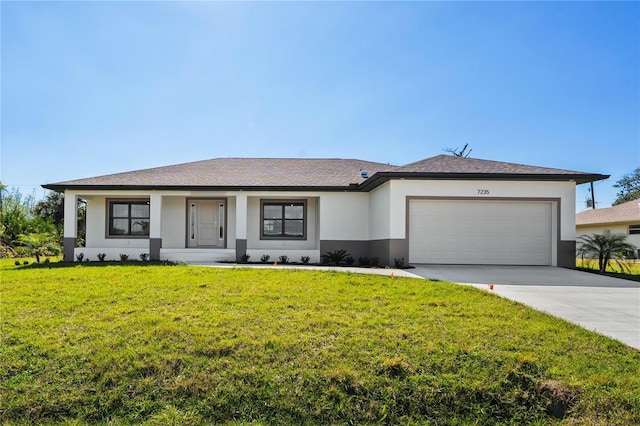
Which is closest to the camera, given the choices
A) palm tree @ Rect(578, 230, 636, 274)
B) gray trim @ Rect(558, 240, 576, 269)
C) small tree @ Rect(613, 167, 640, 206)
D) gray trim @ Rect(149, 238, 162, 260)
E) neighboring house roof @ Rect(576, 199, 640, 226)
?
palm tree @ Rect(578, 230, 636, 274)

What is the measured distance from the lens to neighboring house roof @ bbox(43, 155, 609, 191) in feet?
43.4

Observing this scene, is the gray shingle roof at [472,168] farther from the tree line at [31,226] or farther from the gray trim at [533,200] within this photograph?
the tree line at [31,226]

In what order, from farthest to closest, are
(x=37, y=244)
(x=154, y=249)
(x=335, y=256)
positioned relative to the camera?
1. (x=154, y=249)
2. (x=335, y=256)
3. (x=37, y=244)

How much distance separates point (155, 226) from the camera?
15.7 metres

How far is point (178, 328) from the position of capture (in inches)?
214

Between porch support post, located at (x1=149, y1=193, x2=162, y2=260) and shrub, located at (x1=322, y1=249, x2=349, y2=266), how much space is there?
654cm

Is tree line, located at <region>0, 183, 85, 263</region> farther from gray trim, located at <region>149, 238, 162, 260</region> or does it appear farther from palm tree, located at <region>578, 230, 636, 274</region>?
palm tree, located at <region>578, 230, 636, 274</region>

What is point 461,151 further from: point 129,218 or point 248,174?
point 129,218

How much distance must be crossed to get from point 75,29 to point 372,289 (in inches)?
401

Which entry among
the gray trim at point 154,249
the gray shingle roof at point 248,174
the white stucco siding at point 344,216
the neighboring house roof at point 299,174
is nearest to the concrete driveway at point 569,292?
the neighboring house roof at point 299,174

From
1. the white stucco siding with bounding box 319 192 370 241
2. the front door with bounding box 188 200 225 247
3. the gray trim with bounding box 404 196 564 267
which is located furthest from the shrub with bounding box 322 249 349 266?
the front door with bounding box 188 200 225 247

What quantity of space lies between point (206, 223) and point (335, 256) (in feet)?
20.1

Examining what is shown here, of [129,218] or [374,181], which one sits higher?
[374,181]

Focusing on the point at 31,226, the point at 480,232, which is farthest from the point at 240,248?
the point at 31,226
